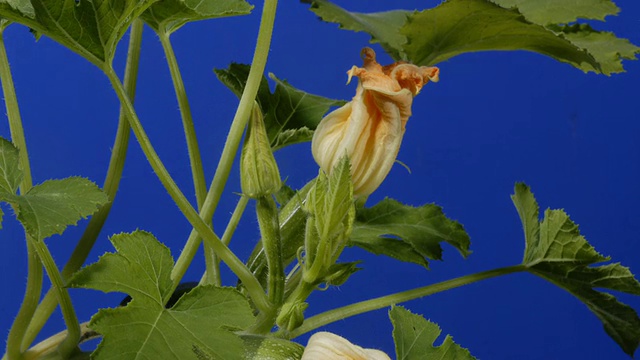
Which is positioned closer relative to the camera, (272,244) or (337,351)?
(337,351)

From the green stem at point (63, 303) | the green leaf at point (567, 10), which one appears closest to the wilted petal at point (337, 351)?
the green stem at point (63, 303)

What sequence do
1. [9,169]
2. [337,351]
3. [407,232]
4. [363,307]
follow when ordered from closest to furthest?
[337,351]
[9,169]
[363,307]
[407,232]

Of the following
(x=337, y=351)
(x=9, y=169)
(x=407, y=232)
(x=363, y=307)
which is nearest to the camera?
(x=337, y=351)

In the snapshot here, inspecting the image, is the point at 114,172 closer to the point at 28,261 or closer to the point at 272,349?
the point at 28,261

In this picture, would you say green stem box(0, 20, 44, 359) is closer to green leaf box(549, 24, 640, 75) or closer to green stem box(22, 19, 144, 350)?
green stem box(22, 19, 144, 350)

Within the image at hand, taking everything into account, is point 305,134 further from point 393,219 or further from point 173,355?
point 173,355

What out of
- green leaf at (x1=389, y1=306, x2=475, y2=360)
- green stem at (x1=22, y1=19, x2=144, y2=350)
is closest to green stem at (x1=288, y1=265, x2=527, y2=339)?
green leaf at (x1=389, y1=306, x2=475, y2=360)

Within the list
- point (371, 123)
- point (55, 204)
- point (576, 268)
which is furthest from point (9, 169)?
point (576, 268)

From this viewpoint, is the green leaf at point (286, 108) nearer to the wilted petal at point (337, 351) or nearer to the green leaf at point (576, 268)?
the green leaf at point (576, 268)
